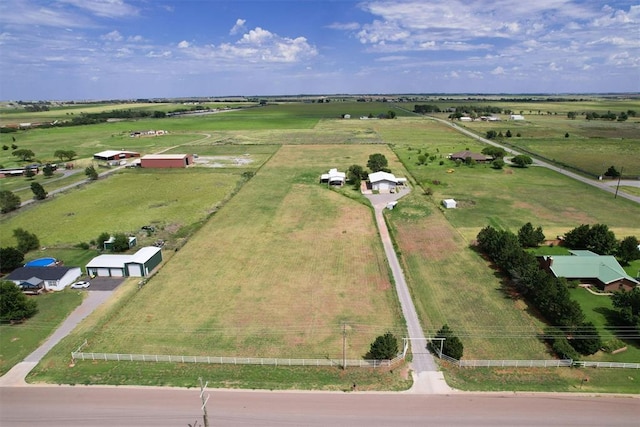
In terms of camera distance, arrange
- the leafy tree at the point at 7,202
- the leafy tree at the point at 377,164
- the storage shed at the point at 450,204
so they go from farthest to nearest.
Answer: the leafy tree at the point at 377,164
the storage shed at the point at 450,204
the leafy tree at the point at 7,202

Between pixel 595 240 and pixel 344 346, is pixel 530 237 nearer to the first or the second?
pixel 595 240

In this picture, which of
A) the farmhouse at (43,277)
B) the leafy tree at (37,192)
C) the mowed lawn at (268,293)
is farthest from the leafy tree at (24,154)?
the farmhouse at (43,277)

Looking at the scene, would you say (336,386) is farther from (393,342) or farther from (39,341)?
(39,341)

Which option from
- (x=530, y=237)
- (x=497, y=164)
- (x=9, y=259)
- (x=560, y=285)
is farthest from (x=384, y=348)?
(x=497, y=164)

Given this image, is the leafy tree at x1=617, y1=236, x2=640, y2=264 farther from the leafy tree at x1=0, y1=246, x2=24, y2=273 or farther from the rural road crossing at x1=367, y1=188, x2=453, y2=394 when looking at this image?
the leafy tree at x1=0, y1=246, x2=24, y2=273

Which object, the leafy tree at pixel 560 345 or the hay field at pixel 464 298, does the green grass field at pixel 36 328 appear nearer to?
the hay field at pixel 464 298

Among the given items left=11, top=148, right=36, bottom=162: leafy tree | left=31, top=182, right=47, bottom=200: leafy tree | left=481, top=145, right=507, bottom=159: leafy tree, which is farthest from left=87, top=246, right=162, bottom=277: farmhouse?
left=481, top=145, right=507, bottom=159: leafy tree

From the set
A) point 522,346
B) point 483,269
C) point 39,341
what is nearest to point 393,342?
point 522,346
